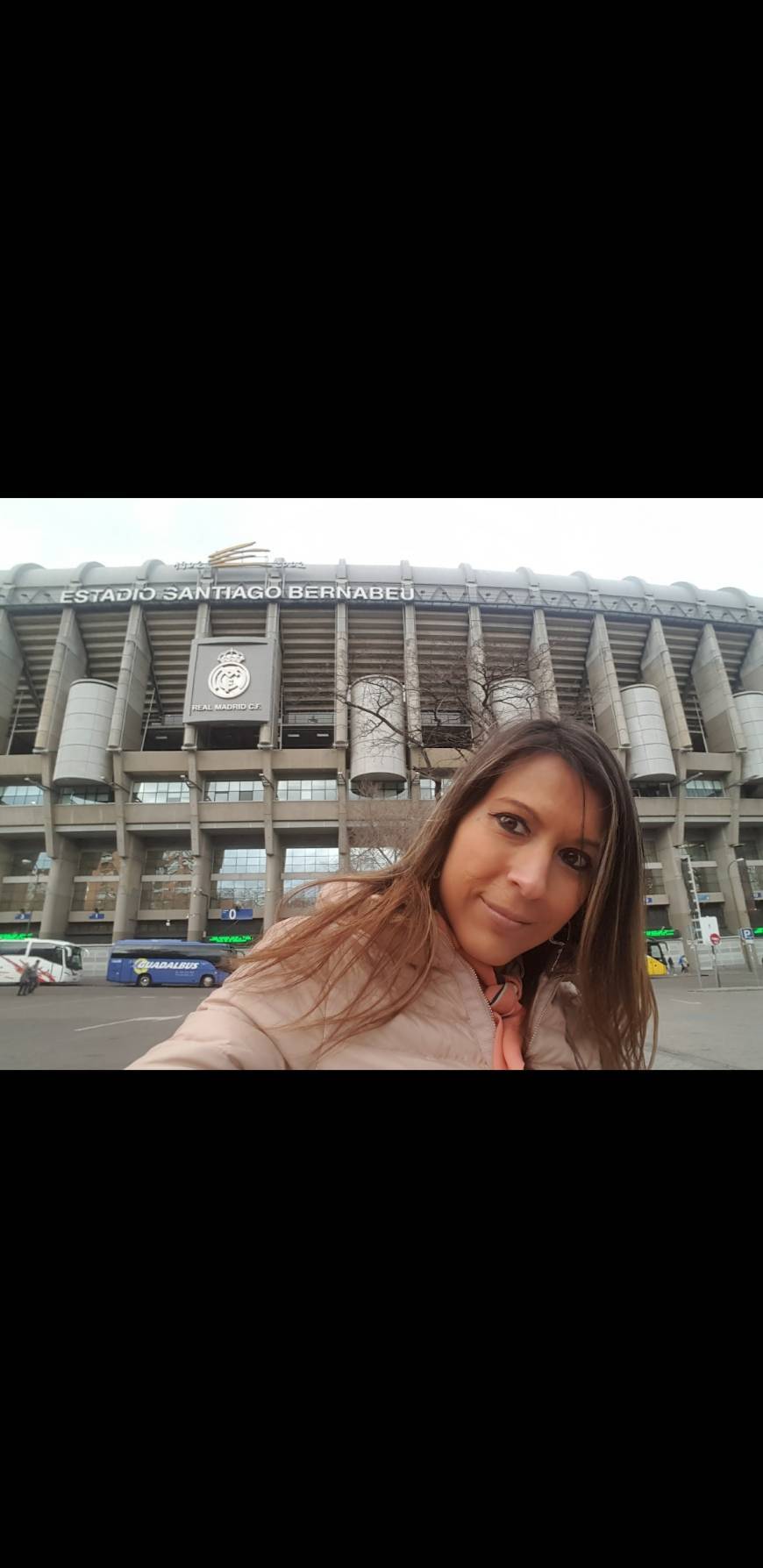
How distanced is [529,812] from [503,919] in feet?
0.65

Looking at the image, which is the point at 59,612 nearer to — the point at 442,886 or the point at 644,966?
the point at 442,886

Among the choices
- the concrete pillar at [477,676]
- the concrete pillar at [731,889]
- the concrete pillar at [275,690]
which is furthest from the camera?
the concrete pillar at [275,690]

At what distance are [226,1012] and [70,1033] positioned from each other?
52 centimetres

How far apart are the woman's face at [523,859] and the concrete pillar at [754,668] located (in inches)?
35.5

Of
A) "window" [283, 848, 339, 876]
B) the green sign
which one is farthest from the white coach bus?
"window" [283, 848, 339, 876]

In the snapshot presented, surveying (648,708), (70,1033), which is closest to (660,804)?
(648,708)

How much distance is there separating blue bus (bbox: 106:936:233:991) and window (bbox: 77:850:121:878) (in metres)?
0.25

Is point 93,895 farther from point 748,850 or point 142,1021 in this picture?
point 748,850

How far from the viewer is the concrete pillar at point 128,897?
5.31 ft

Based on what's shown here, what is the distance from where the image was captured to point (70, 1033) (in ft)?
3.55

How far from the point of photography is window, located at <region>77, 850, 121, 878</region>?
1.43 meters

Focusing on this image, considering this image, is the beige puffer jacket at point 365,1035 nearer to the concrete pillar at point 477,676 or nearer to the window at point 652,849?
the concrete pillar at point 477,676

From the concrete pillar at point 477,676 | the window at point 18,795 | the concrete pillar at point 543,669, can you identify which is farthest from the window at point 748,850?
the window at point 18,795
